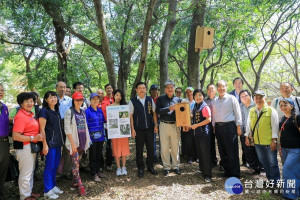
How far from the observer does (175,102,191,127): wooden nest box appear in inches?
171

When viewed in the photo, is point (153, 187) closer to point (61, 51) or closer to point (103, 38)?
point (103, 38)

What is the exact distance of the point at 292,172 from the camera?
11.6 ft

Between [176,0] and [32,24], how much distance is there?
545 centimetres

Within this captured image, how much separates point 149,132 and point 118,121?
772 mm

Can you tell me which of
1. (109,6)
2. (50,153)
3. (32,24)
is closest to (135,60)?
(109,6)

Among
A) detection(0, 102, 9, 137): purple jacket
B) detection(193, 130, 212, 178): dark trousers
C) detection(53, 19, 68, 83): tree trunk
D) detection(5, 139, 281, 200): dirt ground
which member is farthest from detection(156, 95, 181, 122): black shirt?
detection(53, 19, 68, 83): tree trunk

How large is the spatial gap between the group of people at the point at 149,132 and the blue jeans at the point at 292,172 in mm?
14

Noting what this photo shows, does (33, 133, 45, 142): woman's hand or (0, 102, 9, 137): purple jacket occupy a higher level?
(0, 102, 9, 137): purple jacket

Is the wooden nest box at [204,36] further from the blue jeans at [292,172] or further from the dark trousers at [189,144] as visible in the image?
the blue jeans at [292,172]

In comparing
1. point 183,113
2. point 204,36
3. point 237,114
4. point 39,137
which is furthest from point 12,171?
point 204,36

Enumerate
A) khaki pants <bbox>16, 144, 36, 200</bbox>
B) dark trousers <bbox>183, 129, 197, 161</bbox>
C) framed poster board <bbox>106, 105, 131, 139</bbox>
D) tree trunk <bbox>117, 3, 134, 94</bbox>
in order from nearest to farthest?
khaki pants <bbox>16, 144, 36, 200</bbox> → framed poster board <bbox>106, 105, 131, 139</bbox> → dark trousers <bbox>183, 129, 197, 161</bbox> → tree trunk <bbox>117, 3, 134, 94</bbox>

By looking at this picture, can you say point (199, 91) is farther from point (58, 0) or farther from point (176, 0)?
point (58, 0)

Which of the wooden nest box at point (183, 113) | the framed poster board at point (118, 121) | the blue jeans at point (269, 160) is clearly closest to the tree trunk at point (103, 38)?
the framed poster board at point (118, 121)

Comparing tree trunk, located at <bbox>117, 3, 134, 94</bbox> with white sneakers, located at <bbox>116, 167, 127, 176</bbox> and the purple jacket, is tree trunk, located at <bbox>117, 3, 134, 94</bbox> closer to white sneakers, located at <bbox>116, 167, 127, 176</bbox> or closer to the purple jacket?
white sneakers, located at <bbox>116, 167, 127, 176</bbox>
